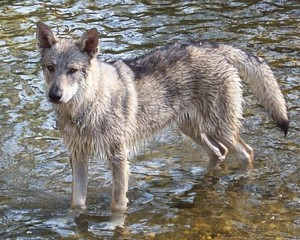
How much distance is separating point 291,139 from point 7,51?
17.6ft

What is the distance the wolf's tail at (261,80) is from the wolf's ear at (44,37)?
2179 millimetres

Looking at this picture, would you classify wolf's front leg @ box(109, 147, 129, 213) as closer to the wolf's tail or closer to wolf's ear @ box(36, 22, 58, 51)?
wolf's ear @ box(36, 22, 58, 51)

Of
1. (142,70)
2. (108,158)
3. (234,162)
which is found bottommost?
(234,162)

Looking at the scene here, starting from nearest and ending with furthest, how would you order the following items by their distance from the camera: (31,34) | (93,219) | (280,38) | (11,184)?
1. (93,219)
2. (11,184)
3. (280,38)
4. (31,34)

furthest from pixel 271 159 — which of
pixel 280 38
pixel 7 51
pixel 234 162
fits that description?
pixel 7 51

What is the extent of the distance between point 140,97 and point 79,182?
111 cm

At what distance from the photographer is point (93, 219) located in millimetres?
7590

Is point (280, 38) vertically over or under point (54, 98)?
Answer: under

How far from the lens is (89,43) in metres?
7.24

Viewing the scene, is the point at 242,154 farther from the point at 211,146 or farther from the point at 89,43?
the point at 89,43

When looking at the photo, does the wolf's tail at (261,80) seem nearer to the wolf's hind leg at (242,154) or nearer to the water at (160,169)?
the wolf's hind leg at (242,154)

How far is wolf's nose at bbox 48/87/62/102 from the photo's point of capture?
687 centimetres

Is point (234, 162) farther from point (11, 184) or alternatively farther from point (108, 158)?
point (11, 184)

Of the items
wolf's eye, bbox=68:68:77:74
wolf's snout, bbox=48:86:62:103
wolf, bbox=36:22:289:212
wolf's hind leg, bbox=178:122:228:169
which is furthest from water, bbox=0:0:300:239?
wolf's eye, bbox=68:68:77:74
